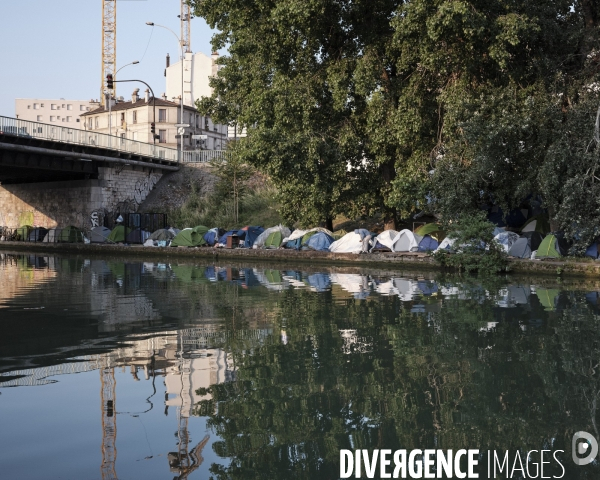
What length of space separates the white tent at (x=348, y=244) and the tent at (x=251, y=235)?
527 cm

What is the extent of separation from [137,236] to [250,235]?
357 inches

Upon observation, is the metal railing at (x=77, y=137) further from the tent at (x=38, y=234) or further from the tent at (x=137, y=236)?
the tent at (x=38, y=234)

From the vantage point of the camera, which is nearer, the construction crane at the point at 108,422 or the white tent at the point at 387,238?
the construction crane at the point at 108,422

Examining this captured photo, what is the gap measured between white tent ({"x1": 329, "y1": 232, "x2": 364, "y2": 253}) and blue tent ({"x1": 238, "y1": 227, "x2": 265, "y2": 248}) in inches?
208

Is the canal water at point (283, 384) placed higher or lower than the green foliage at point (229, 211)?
lower

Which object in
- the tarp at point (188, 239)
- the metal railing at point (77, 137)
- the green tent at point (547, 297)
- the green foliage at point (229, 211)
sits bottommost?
the green tent at point (547, 297)

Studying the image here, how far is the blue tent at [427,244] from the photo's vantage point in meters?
26.8

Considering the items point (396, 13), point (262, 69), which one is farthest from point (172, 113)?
point (396, 13)

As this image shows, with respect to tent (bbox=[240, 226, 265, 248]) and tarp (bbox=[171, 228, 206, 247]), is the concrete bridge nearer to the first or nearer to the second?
tarp (bbox=[171, 228, 206, 247])

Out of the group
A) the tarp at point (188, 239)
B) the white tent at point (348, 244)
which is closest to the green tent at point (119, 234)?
the tarp at point (188, 239)

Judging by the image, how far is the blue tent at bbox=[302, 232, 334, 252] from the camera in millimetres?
29772

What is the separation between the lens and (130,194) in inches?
1811

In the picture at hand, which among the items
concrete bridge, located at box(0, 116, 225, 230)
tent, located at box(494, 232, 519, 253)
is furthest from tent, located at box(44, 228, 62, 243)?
tent, located at box(494, 232, 519, 253)

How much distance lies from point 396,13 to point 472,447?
20.1 meters
